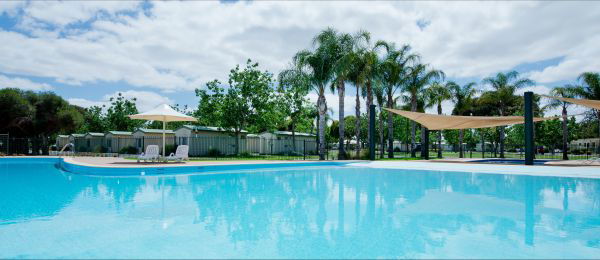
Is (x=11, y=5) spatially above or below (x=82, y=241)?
above

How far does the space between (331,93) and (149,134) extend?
14330 mm

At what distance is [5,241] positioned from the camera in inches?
156

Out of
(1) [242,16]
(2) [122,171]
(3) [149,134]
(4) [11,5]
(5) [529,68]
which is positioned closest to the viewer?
(2) [122,171]

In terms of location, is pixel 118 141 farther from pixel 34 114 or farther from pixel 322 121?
pixel 322 121

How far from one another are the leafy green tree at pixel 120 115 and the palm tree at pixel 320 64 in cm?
2949

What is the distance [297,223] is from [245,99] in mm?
21027

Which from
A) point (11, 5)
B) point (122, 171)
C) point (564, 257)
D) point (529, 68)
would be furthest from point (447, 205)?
point (529, 68)

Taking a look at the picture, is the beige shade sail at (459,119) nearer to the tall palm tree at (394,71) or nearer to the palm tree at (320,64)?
the palm tree at (320,64)

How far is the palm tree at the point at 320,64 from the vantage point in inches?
770

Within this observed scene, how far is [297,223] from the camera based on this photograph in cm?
498

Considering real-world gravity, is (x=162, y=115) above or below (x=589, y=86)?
below

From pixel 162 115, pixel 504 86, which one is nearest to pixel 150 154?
pixel 162 115

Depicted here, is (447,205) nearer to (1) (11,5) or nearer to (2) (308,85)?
(2) (308,85)

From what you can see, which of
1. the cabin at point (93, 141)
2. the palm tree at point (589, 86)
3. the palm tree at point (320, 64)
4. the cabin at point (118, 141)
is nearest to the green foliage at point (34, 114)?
the cabin at point (93, 141)
